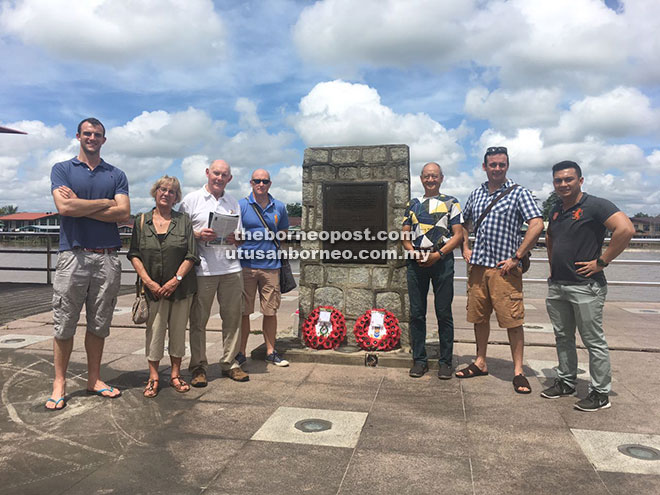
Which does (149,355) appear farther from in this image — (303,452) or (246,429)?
(303,452)

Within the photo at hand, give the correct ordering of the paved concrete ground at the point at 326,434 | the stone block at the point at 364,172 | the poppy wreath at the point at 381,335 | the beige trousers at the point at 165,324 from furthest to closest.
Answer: the stone block at the point at 364,172 < the poppy wreath at the point at 381,335 < the beige trousers at the point at 165,324 < the paved concrete ground at the point at 326,434

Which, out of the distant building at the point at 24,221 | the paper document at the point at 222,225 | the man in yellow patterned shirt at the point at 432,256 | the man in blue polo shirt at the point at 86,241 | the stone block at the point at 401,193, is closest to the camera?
the man in blue polo shirt at the point at 86,241

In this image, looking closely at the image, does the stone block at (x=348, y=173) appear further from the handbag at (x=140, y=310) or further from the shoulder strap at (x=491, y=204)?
the handbag at (x=140, y=310)

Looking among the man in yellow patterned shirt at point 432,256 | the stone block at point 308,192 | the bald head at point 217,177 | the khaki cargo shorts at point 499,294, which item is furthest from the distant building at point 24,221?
the khaki cargo shorts at point 499,294

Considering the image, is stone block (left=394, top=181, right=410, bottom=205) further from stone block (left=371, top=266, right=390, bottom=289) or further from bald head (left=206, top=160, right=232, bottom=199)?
bald head (left=206, top=160, right=232, bottom=199)

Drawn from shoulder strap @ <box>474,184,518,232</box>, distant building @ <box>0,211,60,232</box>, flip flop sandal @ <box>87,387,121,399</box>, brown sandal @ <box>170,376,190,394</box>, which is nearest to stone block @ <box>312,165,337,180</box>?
shoulder strap @ <box>474,184,518,232</box>

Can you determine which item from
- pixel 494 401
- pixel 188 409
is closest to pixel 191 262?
pixel 188 409

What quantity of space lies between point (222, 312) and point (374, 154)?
2.24 m

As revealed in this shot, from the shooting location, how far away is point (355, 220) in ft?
17.2

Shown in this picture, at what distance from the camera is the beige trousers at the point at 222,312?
4.05m

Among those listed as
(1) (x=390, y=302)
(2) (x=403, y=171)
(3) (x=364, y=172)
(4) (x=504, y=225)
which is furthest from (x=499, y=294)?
(3) (x=364, y=172)

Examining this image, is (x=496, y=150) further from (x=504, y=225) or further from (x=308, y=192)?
(x=308, y=192)

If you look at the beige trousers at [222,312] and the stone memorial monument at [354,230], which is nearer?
A: the beige trousers at [222,312]

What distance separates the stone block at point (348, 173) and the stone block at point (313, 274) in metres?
0.96
